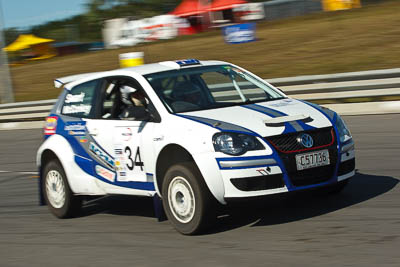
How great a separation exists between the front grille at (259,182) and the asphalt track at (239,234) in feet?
0.45

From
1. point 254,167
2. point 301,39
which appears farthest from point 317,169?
point 301,39

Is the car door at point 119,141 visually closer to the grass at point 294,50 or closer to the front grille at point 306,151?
the front grille at point 306,151

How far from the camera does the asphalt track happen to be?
562cm

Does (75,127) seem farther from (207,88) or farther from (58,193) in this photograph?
(207,88)

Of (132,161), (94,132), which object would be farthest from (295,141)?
(94,132)

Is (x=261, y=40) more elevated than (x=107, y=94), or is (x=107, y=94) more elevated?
(x=107, y=94)

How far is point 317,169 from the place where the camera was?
6.49 meters

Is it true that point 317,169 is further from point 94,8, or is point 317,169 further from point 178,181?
point 94,8

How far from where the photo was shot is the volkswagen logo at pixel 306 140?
636 cm

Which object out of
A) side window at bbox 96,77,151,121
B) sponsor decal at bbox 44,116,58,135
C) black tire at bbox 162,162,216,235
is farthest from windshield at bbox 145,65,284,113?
sponsor decal at bbox 44,116,58,135

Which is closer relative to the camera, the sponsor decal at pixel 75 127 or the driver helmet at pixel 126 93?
the driver helmet at pixel 126 93

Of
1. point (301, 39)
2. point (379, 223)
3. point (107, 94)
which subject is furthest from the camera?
point (301, 39)

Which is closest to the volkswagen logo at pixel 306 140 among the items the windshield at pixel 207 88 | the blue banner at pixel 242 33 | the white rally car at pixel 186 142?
the white rally car at pixel 186 142

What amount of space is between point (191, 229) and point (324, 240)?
48.0 inches
